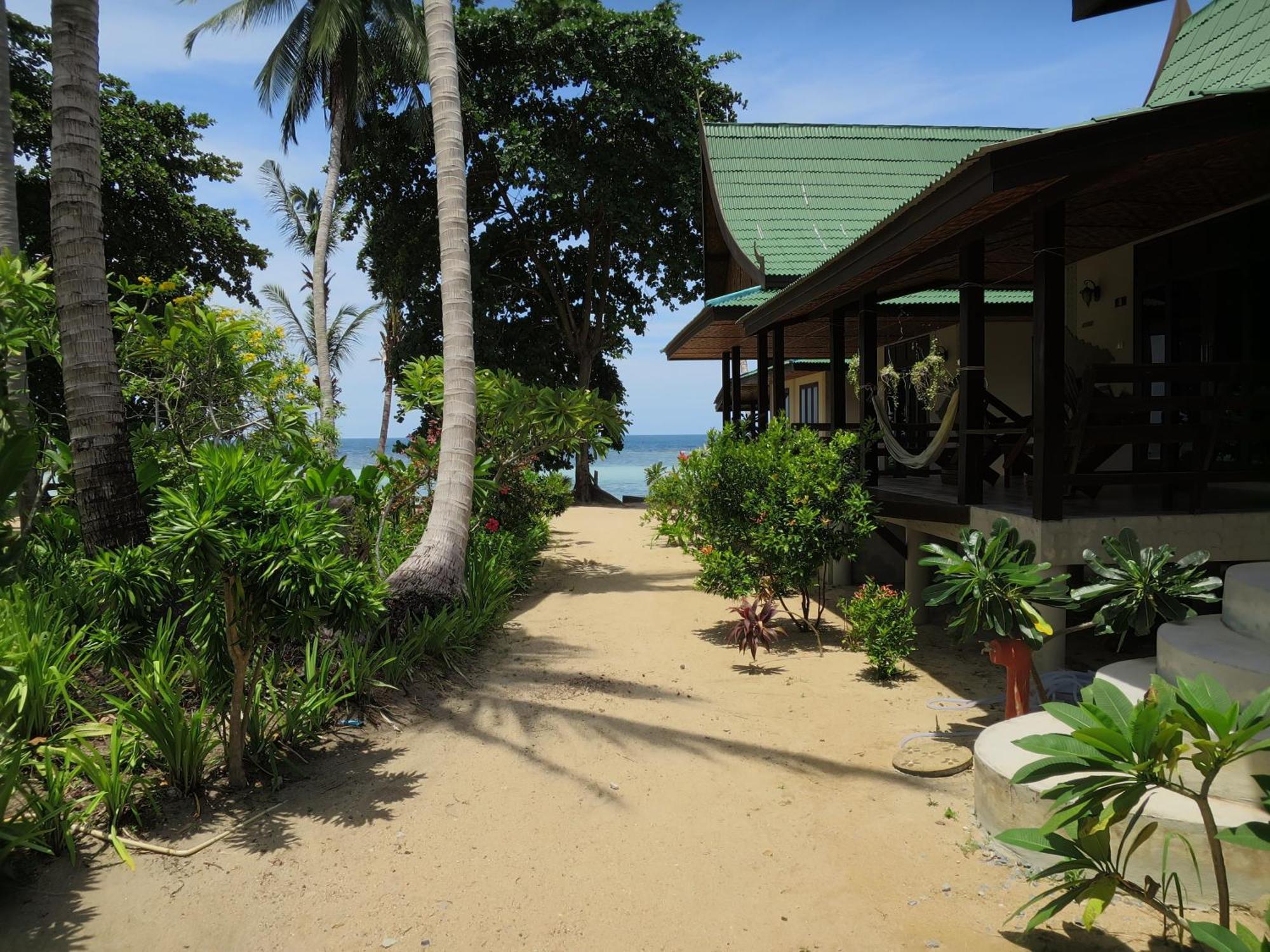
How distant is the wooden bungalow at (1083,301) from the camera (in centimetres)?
493

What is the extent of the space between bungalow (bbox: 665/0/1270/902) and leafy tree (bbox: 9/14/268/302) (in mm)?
11896

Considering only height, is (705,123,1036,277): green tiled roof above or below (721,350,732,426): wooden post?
above

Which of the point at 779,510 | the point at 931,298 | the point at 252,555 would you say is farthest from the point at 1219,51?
the point at 252,555

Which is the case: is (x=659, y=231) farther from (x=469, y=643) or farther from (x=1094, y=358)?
(x=469, y=643)

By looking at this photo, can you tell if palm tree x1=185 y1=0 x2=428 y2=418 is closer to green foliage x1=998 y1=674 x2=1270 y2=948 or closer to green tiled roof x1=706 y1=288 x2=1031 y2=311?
green tiled roof x1=706 y1=288 x2=1031 y2=311

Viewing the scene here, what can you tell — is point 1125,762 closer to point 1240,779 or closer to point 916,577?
point 1240,779

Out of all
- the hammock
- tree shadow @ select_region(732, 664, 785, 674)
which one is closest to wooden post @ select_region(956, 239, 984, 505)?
the hammock

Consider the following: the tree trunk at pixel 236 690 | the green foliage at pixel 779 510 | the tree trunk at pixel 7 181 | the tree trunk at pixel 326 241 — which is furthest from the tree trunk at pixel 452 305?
the tree trunk at pixel 326 241

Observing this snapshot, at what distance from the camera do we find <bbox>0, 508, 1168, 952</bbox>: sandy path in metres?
3.14

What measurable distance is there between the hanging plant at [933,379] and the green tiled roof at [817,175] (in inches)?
145

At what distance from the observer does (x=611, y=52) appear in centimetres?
1953

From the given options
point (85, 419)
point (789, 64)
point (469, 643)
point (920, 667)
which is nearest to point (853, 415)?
point (789, 64)

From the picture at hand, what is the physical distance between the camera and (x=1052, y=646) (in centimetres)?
528

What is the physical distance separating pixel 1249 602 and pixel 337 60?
766 inches
